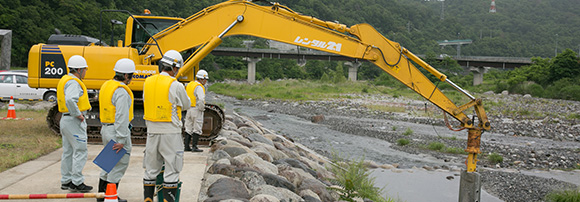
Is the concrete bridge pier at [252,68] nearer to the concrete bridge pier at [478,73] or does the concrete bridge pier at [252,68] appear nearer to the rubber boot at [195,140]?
the concrete bridge pier at [478,73]

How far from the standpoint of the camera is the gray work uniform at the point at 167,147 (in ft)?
19.7

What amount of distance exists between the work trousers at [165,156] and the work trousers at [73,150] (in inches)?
52.5

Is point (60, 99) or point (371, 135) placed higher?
point (60, 99)

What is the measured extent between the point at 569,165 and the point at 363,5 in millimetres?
130561

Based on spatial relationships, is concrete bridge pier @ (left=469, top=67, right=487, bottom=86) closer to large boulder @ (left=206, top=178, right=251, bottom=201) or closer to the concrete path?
the concrete path

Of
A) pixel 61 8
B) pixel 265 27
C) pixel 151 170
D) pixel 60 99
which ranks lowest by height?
pixel 151 170

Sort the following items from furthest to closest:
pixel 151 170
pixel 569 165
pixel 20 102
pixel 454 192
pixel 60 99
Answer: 1. pixel 20 102
2. pixel 569 165
3. pixel 454 192
4. pixel 60 99
5. pixel 151 170

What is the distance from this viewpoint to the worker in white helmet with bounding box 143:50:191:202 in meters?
6.02

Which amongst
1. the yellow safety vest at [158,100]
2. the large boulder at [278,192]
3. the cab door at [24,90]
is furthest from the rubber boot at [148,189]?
the cab door at [24,90]

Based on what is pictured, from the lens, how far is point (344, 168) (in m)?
10.8

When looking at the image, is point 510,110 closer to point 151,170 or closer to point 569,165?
point 569,165

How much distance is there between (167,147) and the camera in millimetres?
6051

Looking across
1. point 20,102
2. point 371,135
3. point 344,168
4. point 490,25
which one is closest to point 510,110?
point 371,135

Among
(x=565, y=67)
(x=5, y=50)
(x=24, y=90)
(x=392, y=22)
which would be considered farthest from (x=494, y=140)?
(x=392, y=22)
